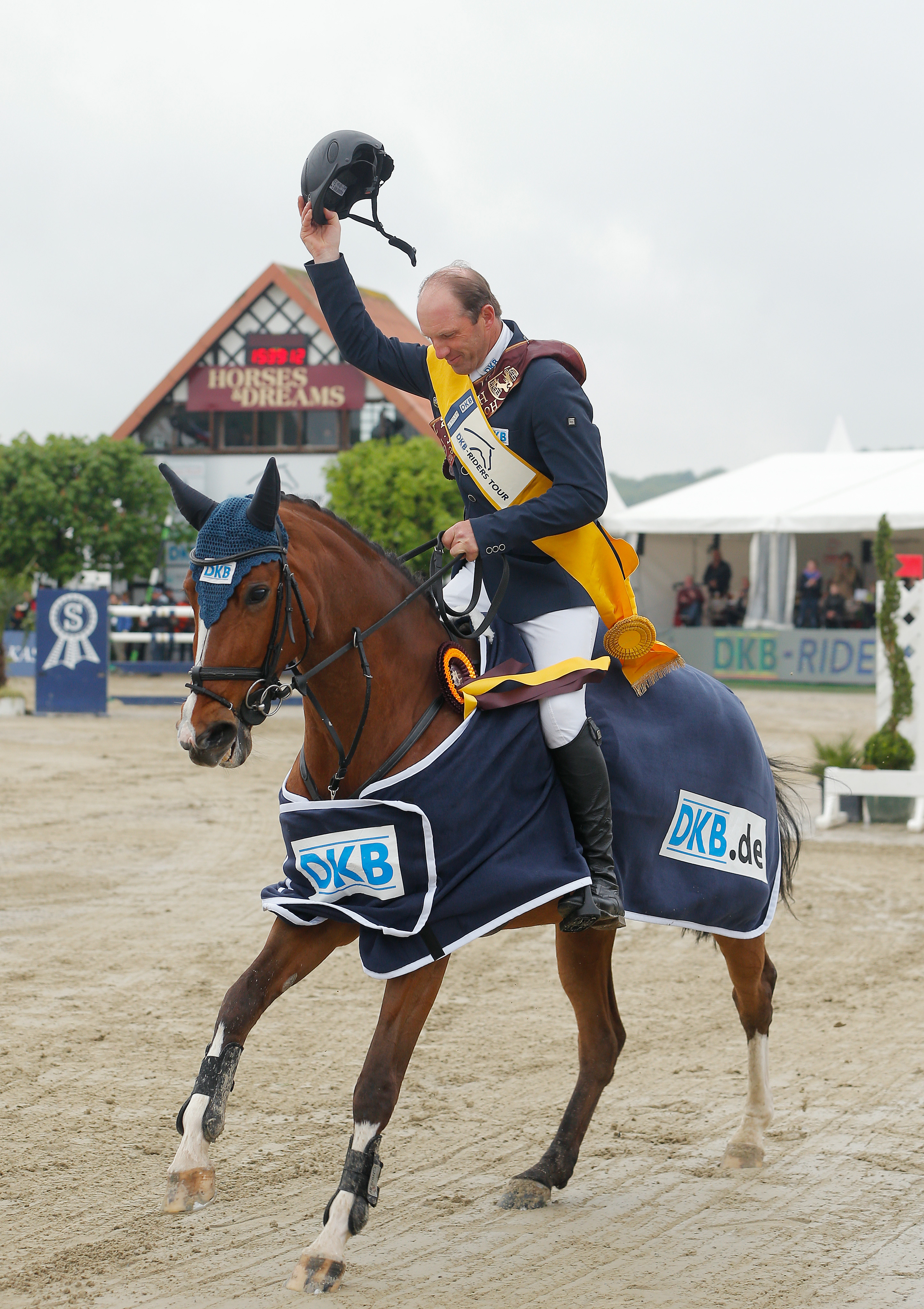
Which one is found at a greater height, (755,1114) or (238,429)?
(238,429)

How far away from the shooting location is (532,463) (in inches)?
141

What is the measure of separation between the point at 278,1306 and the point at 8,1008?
279 cm

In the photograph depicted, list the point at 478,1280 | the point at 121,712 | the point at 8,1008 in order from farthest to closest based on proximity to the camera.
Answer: the point at 121,712 → the point at 8,1008 → the point at 478,1280

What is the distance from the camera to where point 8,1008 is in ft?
17.9

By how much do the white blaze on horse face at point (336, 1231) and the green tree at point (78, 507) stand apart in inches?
934

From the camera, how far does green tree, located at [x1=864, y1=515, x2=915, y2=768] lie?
10758 millimetres

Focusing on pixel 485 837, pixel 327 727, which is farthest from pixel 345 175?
pixel 485 837

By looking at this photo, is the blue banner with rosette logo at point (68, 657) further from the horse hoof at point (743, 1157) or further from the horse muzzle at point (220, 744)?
the horse muzzle at point (220, 744)

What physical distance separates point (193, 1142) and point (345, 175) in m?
2.65

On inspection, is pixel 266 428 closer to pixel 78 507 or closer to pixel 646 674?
pixel 78 507

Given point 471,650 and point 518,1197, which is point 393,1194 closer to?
point 518,1197

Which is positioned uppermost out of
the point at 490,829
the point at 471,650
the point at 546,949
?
the point at 471,650

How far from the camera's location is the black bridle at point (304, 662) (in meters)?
3.12

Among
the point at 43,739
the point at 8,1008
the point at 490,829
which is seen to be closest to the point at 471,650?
the point at 490,829
